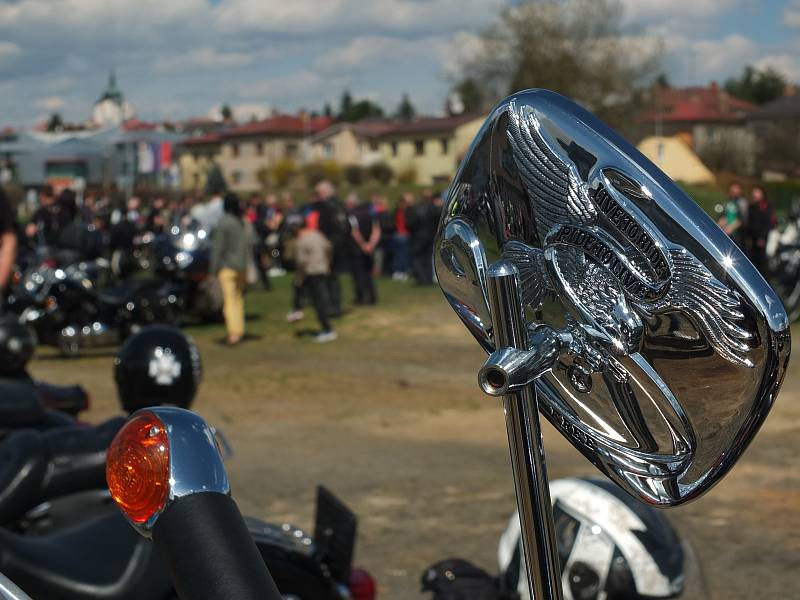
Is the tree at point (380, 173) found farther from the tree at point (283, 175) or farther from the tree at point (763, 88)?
the tree at point (763, 88)

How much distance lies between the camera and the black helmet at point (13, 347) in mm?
5324

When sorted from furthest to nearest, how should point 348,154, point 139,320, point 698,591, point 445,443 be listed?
point 348,154, point 139,320, point 445,443, point 698,591

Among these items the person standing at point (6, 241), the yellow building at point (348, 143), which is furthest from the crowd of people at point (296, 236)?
the yellow building at point (348, 143)

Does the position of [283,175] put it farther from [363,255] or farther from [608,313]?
[608,313]

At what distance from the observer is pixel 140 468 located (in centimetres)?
106

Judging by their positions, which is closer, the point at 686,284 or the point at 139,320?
the point at 686,284

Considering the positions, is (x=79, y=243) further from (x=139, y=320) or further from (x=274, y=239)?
(x=274, y=239)

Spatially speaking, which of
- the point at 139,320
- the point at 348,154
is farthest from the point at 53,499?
the point at 348,154

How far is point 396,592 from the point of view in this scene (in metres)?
4.61

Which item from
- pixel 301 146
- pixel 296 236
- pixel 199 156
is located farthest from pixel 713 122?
pixel 296 236

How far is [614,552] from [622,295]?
2.22 meters

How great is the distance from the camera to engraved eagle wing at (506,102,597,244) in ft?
3.02

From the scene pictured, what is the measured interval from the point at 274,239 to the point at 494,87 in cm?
3092

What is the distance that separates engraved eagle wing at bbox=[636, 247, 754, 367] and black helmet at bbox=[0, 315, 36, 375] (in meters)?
4.87
